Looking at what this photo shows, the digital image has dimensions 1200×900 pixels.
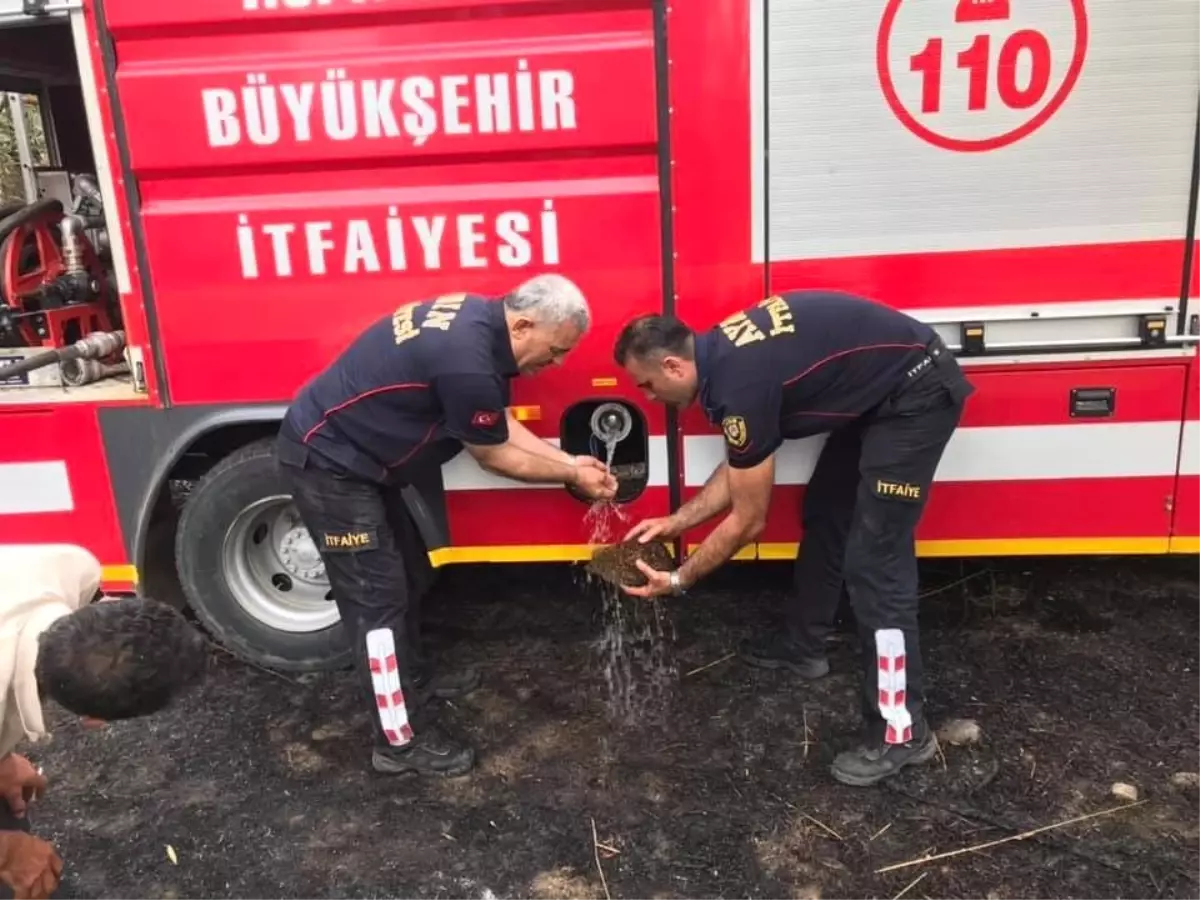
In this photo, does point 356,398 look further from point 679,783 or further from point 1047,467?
point 1047,467

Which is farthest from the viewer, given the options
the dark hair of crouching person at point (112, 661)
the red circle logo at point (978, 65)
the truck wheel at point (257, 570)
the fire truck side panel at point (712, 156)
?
the truck wheel at point (257, 570)

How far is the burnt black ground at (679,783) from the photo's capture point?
9.60 feet

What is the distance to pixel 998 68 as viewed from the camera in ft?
10.8

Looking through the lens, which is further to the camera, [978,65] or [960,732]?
[960,732]

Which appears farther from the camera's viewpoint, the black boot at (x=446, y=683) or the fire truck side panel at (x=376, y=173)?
the black boot at (x=446, y=683)

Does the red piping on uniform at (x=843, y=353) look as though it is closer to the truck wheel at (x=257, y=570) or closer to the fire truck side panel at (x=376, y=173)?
the fire truck side panel at (x=376, y=173)

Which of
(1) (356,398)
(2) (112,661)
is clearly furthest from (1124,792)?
(2) (112,661)

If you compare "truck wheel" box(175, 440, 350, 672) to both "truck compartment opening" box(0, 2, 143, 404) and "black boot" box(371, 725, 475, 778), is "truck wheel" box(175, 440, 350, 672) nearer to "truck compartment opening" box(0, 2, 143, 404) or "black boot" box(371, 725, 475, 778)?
"truck compartment opening" box(0, 2, 143, 404)

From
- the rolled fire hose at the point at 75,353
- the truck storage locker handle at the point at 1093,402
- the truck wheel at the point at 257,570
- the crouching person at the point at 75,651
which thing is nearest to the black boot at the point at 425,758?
the truck wheel at the point at 257,570

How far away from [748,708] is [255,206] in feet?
8.04

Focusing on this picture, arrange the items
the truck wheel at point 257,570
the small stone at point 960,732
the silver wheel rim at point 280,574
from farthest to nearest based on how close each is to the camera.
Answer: the silver wheel rim at point 280,574, the truck wheel at point 257,570, the small stone at point 960,732

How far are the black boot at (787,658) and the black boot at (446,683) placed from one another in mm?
1050

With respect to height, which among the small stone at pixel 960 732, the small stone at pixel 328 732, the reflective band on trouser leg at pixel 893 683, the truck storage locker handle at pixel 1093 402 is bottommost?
the small stone at pixel 328 732

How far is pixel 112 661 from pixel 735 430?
1807 millimetres
